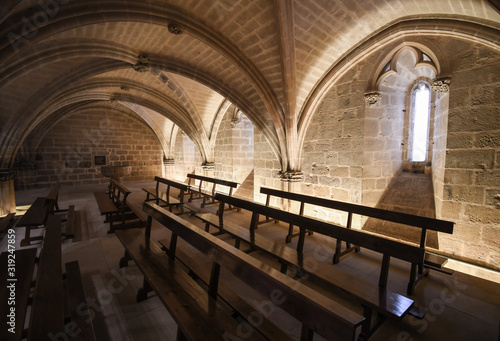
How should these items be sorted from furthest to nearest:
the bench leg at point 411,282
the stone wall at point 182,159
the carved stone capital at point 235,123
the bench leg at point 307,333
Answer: the stone wall at point 182,159 → the carved stone capital at point 235,123 → the bench leg at point 411,282 → the bench leg at point 307,333

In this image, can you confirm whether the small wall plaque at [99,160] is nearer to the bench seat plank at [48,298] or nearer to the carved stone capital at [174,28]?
the carved stone capital at [174,28]

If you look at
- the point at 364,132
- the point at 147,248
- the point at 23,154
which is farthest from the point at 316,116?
the point at 23,154

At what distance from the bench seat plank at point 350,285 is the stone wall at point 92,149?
11392mm

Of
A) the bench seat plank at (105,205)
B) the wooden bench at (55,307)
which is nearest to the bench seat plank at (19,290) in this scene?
the wooden bench at (55,307)

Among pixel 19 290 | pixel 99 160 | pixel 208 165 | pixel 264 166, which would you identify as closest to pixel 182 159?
pixel 208 165

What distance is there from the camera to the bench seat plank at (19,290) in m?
1.37

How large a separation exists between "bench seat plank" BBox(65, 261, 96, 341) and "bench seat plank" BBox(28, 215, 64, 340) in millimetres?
126

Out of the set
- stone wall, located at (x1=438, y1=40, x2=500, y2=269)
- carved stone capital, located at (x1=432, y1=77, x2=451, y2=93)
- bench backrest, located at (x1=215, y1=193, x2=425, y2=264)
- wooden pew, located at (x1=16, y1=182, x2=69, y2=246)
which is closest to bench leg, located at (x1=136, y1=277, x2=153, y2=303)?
bench backrest, located at (x1=215, y1=193, x2=425, y2=264)

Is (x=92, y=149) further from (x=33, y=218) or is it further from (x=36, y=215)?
(x=33, y=218)

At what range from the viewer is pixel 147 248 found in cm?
240

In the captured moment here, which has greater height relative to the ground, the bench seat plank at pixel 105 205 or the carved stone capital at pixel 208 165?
the carved stone capital at pixel 208 165

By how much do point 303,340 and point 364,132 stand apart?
14.3ft

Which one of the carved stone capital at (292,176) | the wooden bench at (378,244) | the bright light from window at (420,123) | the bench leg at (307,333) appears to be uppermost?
the bright light from window at (420,123)

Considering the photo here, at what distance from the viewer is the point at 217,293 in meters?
1.72
